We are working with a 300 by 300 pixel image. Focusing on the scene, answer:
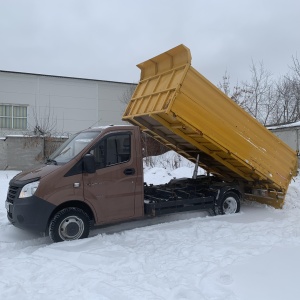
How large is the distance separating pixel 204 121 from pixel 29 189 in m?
3.57

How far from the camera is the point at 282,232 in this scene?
21.7ft

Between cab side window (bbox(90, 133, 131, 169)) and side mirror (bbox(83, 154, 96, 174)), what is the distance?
0.20 meters

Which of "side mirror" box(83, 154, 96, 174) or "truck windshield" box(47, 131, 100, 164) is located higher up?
"truck windshield" box(47, 131, 100, 164)

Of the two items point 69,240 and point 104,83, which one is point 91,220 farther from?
point 104,83

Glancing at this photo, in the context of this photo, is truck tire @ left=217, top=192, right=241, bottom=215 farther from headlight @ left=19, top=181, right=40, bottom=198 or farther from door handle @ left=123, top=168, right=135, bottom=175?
headlight @ left=19, top=181, right=40, bottom=198

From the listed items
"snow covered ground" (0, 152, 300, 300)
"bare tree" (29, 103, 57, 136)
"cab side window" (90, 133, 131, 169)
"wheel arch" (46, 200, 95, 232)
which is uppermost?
"bare tree" (29, 103, 57, 136)

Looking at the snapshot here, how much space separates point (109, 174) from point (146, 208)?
112cm

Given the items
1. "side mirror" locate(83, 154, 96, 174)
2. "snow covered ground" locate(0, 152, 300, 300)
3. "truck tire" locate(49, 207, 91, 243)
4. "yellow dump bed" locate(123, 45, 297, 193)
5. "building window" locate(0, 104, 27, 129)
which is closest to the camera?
"snow covered ground" locate(0, 152, 300, 300)

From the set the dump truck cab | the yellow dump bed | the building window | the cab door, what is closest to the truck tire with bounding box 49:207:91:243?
the dump truck cab

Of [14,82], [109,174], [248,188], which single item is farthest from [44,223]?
[14,82]

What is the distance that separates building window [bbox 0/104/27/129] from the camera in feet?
103

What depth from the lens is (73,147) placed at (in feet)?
22.7

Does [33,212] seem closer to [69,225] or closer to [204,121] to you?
[69,225]

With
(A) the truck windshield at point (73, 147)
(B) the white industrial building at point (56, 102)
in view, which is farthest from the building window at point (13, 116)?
(A) the truck windshield at point (73, 147)
